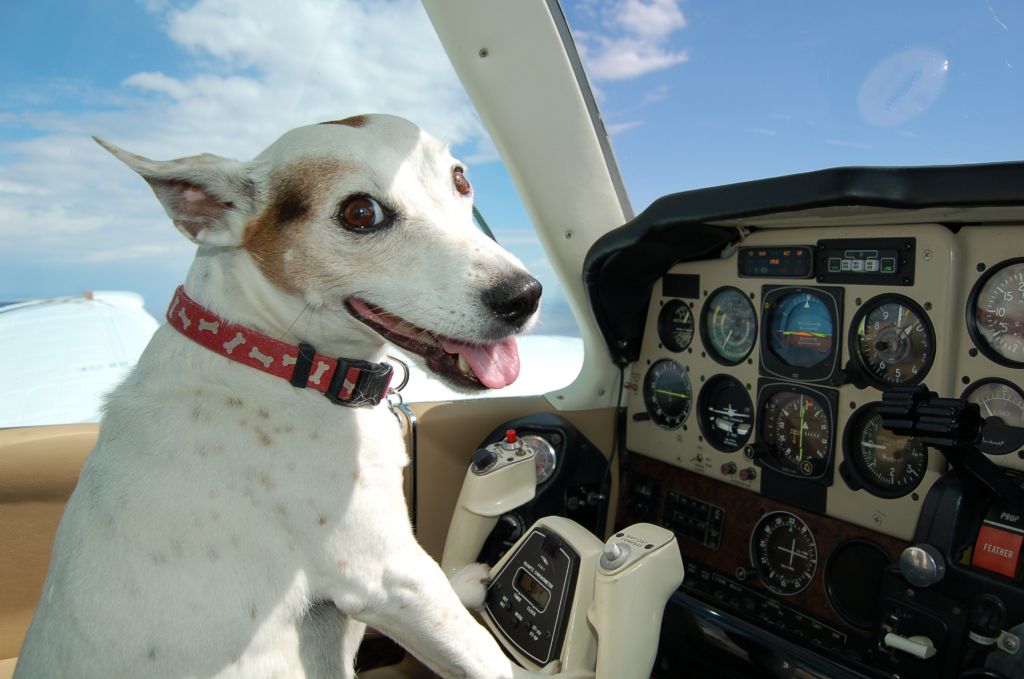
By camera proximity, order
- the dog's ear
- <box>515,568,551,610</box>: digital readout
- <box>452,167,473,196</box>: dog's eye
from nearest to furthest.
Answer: the dog's ear → <box>452,167,473,196</box>: dog's eye → <box>515,568,551,610</box>: digital readout

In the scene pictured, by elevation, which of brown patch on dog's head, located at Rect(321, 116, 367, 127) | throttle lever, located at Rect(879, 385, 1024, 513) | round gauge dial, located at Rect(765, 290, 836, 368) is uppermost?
brown patch on dog's head, located at Rect(321, 116, 367, 127)

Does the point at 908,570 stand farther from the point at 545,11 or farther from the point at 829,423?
the point at 545,11

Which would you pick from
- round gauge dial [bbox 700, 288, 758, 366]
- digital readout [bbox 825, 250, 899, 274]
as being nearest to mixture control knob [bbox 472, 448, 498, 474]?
round gauge dial [bbox 700, 288, 758, 366]

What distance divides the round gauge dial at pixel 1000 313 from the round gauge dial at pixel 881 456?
341 mm

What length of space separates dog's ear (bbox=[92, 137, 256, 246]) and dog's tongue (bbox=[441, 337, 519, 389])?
52 centimetres

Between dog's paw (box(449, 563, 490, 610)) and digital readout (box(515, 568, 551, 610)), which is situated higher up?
digital readout (box(515, 568, 551, 610))

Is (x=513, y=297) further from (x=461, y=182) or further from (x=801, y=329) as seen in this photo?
(x=801, y=329)

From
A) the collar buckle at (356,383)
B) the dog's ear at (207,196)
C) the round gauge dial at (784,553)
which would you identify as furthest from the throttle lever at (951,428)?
the dog's ear at (207,196)

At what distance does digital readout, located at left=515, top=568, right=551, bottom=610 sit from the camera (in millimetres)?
2070

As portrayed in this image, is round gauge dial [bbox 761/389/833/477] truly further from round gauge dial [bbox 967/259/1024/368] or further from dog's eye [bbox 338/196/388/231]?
dog's eye [bbox 338/196/388/231]

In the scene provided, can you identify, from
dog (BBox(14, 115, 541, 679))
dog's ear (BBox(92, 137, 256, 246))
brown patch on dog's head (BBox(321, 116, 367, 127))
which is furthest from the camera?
brown patch on dog's head (BBox(321, 116, 367, 127))

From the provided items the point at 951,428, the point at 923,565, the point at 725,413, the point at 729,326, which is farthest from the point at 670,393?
the point at 951,428

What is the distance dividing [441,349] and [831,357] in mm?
1501

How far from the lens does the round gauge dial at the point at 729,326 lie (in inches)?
104
